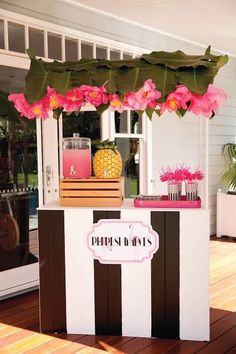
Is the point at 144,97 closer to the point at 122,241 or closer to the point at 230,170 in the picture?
the point at 122,241

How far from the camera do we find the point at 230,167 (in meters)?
7.38

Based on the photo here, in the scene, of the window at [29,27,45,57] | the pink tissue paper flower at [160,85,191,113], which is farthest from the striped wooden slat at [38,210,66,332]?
the window at [29,27,45,57]

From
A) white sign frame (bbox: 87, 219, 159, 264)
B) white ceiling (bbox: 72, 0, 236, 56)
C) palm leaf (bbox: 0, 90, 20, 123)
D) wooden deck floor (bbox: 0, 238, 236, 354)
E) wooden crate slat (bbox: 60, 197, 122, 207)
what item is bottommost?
wooden deck floor (bbox: 0, 238, 236, 354)

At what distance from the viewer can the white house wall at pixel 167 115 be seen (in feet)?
15.0

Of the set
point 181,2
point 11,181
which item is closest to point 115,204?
point 11,181

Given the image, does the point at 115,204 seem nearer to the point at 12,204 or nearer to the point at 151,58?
the point at 151,58

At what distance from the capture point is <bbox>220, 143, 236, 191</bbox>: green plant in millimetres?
7156

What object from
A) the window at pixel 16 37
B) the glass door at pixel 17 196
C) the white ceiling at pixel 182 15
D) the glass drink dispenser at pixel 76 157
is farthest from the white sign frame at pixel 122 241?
the white ceiling at pixel 182 15

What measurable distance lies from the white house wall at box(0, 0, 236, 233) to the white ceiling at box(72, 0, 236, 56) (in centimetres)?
13

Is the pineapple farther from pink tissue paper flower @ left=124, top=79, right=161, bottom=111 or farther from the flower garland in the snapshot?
pink tissue paper flower @ left=124, top=79, right=161, bottom=111

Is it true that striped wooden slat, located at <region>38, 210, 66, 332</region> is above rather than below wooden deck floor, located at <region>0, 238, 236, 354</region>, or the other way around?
above

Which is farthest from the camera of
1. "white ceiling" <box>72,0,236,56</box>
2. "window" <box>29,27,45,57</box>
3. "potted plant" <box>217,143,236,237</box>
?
"potted plant" <box>217,143,236,237</box>

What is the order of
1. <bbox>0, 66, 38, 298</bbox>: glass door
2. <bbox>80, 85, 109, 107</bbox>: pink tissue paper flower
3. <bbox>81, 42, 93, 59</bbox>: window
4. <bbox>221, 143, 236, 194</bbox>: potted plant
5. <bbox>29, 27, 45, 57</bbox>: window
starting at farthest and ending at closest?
<bbox>221, 143, 236, 194</bbox>: potted plant → <bbox>81, 42, 93, 59</bbox>: window → <bbox>29, 27, 45, 57</bbox>: window → <bbox>0, 66, 38, 298</bbox>: glass door → <bbox>80, 85, 109, 107</bbox>: pink tissue paper flower

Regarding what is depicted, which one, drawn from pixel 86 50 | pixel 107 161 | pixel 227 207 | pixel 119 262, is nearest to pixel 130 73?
pixel 107 161
